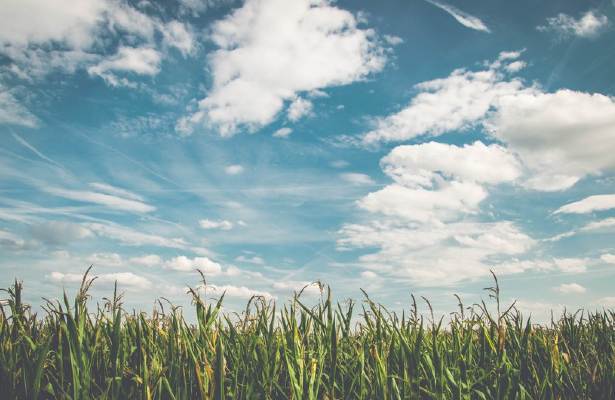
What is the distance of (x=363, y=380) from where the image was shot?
4082 millimetres

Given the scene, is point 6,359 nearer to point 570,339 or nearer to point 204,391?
point 204,391

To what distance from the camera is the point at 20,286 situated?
15.4 ft

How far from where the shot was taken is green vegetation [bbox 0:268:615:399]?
367cm

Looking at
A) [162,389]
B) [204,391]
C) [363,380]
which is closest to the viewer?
[204,391]

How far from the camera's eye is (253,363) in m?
4.21

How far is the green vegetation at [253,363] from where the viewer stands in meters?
3.67

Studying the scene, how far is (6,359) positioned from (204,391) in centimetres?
223

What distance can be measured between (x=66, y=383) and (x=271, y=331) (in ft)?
5.87

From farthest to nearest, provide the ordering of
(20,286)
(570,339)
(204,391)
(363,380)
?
(570,339), (20,286), (363,380), (204,391)

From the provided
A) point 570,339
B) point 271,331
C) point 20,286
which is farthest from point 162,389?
point 570,339

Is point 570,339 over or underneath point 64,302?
underneath

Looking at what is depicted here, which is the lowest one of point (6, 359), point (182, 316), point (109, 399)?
point (109, 399)

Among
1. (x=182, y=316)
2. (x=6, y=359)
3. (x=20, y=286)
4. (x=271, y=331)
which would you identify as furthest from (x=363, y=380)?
(x=20, y=286)

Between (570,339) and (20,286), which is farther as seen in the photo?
(570,339)
